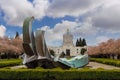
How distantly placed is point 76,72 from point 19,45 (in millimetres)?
57814

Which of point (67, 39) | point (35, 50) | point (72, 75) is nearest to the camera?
point (72, 75)

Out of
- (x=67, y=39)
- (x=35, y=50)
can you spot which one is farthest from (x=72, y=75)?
(x=67, y=39)

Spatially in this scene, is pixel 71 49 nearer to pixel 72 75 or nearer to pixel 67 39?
pixel 67 39

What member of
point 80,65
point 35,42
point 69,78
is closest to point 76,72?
point 69,78

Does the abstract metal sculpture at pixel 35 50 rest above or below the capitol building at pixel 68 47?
below

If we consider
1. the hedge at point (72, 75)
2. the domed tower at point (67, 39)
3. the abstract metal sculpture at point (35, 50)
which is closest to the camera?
the hedge at point (72, 75)

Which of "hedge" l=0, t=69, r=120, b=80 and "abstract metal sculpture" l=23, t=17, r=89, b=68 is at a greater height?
"abstract metal sculpture" l=23, t=17, r=89, b=68

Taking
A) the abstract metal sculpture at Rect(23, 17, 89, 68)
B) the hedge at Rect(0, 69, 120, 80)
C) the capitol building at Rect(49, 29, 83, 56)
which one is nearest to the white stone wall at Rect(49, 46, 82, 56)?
the capitol building at Rect(49, 29, 83, 56)

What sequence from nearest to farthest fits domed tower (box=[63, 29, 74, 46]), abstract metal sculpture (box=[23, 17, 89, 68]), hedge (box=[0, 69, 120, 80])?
1. hedge (box=[0, 69, 120, 80])
2. abstract metal sculpture (box=[23, 17, 89, 68])
3. domed tower (box=[63, 29, 74, 46])


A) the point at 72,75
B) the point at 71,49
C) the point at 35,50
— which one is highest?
the point at 71,49

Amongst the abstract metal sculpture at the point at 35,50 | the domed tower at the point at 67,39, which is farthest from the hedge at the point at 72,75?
the domed tower at the point at 67,39

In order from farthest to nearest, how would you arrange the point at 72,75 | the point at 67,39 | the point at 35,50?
the point at 67,39, the point at 35,50, the point at 72,75

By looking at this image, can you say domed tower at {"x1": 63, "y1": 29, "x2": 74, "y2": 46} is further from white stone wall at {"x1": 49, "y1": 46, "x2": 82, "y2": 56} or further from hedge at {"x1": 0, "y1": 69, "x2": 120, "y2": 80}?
hedge at {"x1": 0, "y1": 69, "x2": 120, "y2": 80}

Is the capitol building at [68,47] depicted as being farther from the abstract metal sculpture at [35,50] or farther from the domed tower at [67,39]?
the abstract metal sculpture at [35,50]
